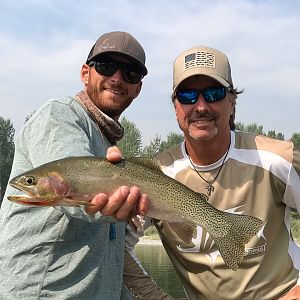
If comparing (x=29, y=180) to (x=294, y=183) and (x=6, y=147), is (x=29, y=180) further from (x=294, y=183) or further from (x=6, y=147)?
(x=6, y=147)

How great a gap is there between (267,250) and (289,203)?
0.45 metres

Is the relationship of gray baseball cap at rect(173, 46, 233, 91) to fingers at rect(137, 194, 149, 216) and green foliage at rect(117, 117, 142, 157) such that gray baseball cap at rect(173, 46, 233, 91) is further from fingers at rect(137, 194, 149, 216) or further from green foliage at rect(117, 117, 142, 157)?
green foliage at rect(117, 117, 142, 157)

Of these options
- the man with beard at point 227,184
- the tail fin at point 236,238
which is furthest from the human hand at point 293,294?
the tail fin at point 236,238

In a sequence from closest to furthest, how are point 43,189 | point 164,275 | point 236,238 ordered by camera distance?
point 43,189 → point 236,238 → point 164,275

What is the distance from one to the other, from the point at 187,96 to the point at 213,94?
226mm

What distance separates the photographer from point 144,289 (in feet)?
18.1

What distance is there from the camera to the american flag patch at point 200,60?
5.05 m

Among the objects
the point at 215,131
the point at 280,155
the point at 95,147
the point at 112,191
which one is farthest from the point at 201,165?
the point at 112,191

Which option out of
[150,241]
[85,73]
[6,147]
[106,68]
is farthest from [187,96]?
[6,147]

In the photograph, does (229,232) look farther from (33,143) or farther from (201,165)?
(33,143)

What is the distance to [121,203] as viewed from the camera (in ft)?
11.8

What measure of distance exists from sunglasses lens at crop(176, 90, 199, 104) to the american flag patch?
0.73 feet

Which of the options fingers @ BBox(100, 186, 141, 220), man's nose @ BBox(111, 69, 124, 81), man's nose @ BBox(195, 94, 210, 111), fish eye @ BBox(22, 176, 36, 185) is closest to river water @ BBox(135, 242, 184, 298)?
man's nose @ BBox(195, 94, 210, 111)

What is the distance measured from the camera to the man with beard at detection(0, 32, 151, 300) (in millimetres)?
3832
